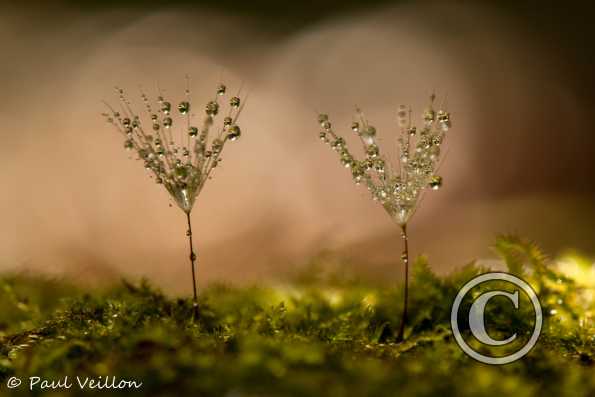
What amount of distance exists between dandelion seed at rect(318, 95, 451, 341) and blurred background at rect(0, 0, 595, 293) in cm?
711

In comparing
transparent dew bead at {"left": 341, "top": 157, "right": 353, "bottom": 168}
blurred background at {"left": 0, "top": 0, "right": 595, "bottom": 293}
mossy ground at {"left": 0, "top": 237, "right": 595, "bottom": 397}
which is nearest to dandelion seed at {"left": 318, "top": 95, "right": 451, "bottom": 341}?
transparent dew bead at {"left": 341, "top": 157, "right": 353, "bottom": 168}

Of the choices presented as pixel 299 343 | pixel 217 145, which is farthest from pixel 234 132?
pixel 299 343

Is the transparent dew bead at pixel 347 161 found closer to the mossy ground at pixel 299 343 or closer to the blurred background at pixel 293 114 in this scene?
the mossy ground at pixel 299 343

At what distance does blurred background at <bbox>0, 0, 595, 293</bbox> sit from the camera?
9695 mm

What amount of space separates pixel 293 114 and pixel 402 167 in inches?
425

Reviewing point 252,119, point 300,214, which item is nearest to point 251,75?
point 252,119

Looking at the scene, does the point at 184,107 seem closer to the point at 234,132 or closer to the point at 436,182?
the point at 234,132

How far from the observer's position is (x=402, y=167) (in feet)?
5.09

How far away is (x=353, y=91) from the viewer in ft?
36.3

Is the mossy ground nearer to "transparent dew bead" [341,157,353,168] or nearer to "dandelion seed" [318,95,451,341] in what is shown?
"dandelion seed" [318,95,451,341]

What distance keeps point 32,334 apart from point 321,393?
3.18ft

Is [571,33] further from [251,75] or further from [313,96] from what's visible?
[251,75]

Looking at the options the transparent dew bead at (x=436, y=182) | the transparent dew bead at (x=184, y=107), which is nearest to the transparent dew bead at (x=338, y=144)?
the transparent dew bead at (x=436, y=182)

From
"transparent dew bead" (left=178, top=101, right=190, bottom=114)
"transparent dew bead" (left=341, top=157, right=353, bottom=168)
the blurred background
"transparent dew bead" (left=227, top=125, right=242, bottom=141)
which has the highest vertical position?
the blurred background
